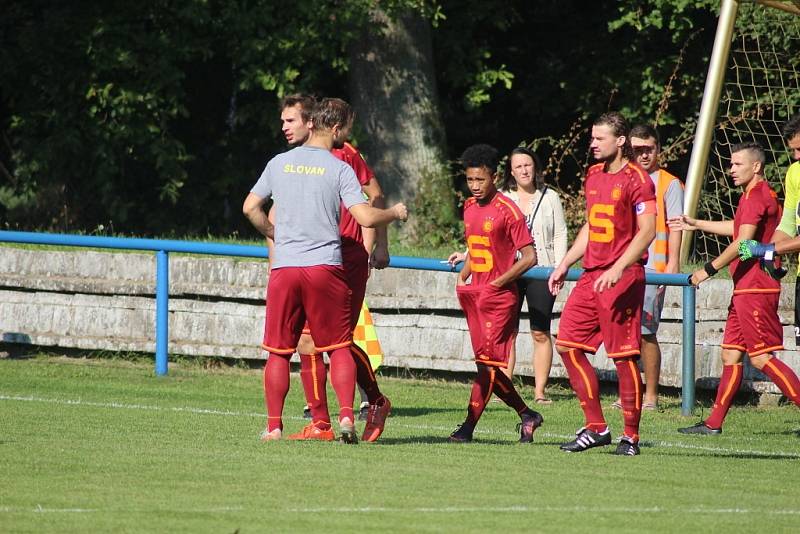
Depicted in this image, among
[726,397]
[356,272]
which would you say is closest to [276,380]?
[356,272]

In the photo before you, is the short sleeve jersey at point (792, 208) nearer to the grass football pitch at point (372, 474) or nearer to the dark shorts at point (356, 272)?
the grass football pitch at point (372, 474)

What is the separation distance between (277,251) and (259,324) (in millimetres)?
5169

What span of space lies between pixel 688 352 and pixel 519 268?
9.13 feet

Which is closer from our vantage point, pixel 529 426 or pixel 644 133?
pixel 529 426

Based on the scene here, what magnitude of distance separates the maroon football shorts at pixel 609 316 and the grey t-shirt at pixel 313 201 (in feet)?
4.59

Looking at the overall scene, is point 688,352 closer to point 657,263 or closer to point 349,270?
point 657,263

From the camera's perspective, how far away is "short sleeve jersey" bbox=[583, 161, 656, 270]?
28.3ft

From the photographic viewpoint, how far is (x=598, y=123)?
345 inches

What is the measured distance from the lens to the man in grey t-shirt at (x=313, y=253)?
8.60 m

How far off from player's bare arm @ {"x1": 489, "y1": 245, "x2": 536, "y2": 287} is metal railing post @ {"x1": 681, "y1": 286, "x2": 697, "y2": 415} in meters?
2.46

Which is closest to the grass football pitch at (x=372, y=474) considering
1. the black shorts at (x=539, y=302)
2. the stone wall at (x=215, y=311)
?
the black shorts at (x=539, y=302)

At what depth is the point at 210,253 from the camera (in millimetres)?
13094

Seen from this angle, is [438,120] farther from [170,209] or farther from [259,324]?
[259,324]

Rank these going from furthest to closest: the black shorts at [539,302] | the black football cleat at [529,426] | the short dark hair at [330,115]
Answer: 1. the black shorts at [539,302]
2. the black football cleat at [529,426]
3. the short dark hair at [330,115]
